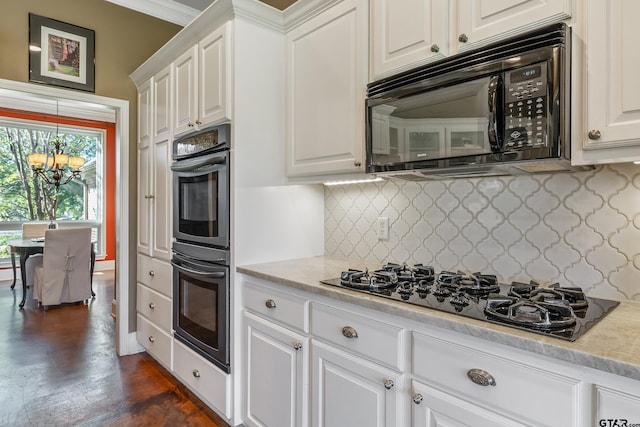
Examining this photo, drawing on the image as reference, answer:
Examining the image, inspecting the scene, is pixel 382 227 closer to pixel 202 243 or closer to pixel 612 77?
pixel 202 243

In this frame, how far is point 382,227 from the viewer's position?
6.68 feet

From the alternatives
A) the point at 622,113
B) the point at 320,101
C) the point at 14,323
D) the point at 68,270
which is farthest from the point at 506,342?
the point at 68,270

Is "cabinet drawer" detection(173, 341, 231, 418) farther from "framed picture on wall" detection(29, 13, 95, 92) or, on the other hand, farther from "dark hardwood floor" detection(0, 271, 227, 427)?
"framed picture on wall" detection(29, 13, 95, 92)

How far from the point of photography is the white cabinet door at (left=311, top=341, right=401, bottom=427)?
1266mm

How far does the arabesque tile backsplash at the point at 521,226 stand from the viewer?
1.31 metres

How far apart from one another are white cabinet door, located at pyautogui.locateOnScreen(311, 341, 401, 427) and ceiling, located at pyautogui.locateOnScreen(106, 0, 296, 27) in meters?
3.10

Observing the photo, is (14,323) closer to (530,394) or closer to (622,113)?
(530,394)

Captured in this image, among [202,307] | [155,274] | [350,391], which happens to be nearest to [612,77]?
[350,391]

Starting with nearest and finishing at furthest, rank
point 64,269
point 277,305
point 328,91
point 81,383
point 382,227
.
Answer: point 277,305, point 328,91, point 382,227, point 81,383, point 64,269

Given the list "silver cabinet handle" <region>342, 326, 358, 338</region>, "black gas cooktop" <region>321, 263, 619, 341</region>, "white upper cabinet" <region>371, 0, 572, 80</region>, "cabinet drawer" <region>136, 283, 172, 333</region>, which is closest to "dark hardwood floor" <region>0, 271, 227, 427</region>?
"cabinet drawer" <region>136, 283, 172, 333</region>

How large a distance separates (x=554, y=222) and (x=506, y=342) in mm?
702

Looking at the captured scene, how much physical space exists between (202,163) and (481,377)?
171 centimetres

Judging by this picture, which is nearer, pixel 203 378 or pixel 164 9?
pixel 203 378

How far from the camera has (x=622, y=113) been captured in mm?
1042
